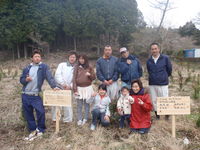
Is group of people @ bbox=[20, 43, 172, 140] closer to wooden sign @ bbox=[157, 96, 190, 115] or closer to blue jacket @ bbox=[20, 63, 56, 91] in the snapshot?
blue jacket @ bbox=[20, 63, 56, 91]

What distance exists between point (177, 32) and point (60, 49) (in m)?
16.0

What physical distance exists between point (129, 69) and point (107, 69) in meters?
0.42

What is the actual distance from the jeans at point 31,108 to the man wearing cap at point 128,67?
1.58m

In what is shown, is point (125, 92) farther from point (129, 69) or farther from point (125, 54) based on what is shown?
point (125, 54)

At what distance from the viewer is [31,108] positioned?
133 inches

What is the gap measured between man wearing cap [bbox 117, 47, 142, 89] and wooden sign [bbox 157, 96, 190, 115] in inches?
27.7

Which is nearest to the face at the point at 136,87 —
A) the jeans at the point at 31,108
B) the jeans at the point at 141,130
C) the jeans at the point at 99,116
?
the jeans at the point at 141,130

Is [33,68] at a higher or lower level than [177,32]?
lower

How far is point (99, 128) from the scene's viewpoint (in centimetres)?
351

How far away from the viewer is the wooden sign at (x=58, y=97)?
3.36 meters

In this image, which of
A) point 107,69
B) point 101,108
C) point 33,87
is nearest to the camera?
point 33,87

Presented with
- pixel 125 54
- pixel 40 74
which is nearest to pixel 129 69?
pixel 125 54

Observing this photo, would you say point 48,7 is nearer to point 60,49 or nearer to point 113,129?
point 60,49

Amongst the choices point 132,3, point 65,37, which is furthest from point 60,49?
point 132,3
